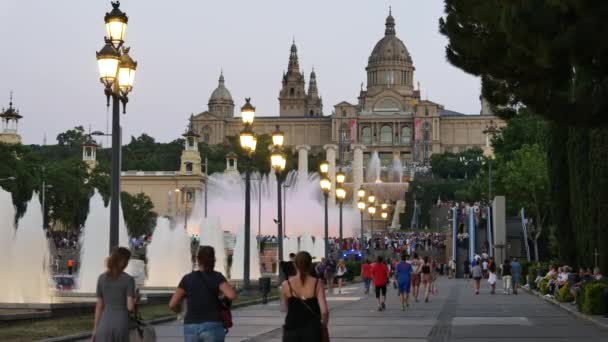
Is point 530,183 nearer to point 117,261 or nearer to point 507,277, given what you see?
point 507,277

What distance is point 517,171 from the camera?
2913 inches

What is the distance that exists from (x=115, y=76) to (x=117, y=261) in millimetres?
6908

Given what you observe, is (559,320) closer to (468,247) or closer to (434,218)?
(468,247)

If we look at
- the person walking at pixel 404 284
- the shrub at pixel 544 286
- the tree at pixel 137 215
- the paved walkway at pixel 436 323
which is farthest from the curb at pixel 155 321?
the tree at pixel 137 215

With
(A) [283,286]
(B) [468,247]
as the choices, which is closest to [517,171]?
(B) [468,247]

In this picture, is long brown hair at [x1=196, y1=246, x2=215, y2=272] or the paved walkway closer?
long brown hair at [x1=196, y1=246, x2=215, y2=272]

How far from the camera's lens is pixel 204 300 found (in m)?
11.0

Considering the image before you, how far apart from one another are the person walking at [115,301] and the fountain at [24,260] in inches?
623

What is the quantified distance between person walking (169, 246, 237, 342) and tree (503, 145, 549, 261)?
2343 inches

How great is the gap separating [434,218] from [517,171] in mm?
63093

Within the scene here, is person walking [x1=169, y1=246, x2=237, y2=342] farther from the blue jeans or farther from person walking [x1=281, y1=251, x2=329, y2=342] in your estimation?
person walking [x1=281, y1=251, x2=329, y2=342]

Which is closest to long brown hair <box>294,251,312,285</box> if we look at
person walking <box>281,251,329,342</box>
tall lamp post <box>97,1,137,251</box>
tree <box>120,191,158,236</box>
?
person walking <box>281,251,329,342</box>

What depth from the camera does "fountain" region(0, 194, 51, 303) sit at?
27094 mm

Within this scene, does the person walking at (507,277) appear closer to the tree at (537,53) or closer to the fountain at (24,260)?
the fountain at (24,260)
